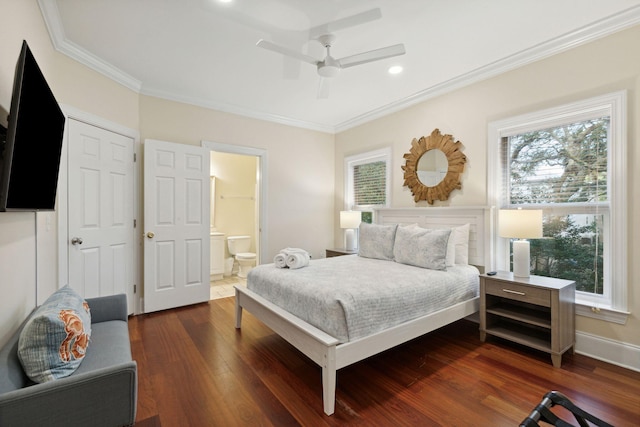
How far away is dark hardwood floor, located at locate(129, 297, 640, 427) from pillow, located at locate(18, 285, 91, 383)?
63 centimetres

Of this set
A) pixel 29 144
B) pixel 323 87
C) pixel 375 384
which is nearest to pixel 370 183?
pixel 323 87

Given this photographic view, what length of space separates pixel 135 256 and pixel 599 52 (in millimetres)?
5045

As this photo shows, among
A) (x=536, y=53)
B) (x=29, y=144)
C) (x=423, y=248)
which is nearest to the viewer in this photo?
(x=29, y=144)

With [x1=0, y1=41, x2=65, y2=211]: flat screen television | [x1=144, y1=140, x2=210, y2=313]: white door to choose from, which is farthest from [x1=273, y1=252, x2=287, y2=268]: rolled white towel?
[x1=0, y1=41, x2=65, y2=211]: flat screen television

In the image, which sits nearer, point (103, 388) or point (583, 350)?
point (103, 388)

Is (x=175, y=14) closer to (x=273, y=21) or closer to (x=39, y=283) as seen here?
(x=273, y=21)

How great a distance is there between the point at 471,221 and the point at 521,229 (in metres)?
0.71

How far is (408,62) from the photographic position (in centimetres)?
303

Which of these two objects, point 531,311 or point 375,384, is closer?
point 375,384

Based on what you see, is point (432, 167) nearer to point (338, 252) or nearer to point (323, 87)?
point (323, 87)

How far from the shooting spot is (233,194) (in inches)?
237

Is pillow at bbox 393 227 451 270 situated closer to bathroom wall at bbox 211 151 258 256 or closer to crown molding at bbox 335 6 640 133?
crown molding at bbox 335 6 640 133

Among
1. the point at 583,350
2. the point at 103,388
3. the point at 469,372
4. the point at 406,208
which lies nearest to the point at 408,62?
the point at 406,208

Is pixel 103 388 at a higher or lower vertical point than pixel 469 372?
higher
